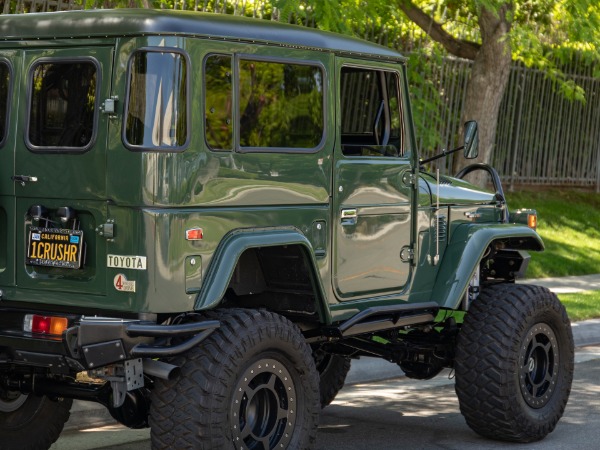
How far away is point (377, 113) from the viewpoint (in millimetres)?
7203

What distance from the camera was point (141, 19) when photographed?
5.73 metres

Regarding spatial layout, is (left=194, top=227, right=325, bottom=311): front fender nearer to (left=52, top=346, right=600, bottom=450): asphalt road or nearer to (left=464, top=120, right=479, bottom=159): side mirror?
(left=464, top=120, right=479, bottom=159): side mirror

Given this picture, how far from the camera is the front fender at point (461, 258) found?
7.27 metres

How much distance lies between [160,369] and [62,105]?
1429mm

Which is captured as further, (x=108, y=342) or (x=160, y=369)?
(x=160, y=369)

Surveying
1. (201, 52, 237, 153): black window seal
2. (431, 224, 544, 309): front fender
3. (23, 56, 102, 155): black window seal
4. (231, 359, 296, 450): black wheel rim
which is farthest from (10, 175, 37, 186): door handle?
(431, 224, 544, 309): front fender

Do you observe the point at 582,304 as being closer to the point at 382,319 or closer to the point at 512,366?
the point at 512,366

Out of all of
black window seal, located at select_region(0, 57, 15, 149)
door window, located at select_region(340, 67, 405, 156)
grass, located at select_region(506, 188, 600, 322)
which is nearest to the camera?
black window seal, located at select_region(0, 57, 15, 149)

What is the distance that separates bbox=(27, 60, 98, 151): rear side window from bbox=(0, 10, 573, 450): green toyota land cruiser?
0.01 metres

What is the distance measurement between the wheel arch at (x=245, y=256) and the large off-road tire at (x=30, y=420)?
1462 mm

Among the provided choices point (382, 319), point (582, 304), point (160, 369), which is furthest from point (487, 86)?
point (160, 369)

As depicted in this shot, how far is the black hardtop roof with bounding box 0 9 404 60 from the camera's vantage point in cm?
574

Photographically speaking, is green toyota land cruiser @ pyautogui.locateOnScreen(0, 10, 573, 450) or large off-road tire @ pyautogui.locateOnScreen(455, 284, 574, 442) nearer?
green toyota land cruiser @ pyautogui.locateOnScreen(0, 10, 573, 450)

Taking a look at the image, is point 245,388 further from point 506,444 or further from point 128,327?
point 506,444
